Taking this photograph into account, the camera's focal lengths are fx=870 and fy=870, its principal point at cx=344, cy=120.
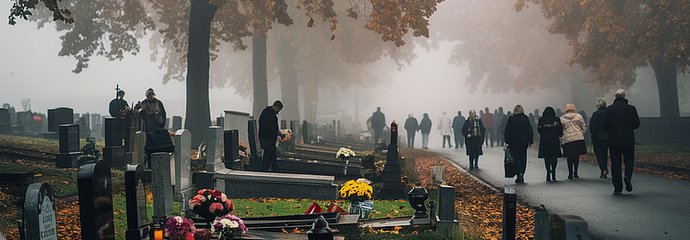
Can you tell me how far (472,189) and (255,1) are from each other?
9.48m

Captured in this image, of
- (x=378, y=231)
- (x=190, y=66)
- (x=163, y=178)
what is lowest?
(x=378, y=231)

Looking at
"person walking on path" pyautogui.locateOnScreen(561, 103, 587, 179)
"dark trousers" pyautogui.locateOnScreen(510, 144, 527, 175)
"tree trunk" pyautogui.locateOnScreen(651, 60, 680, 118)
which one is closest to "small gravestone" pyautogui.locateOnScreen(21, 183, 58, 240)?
"dark trousers" pyautogui.locateOnScreen(510, 144, 527, 175)

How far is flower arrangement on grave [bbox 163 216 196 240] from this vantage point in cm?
939

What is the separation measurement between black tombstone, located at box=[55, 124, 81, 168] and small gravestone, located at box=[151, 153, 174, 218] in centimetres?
952

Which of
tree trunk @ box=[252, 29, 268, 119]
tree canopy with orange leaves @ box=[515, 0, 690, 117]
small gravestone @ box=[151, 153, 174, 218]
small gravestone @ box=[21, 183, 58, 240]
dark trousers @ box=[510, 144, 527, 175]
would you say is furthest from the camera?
tree trunk @ box=[252, 29, 268, 119]

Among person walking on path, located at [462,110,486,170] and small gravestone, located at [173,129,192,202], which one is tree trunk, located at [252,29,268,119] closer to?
person walking on path, located at [462,110,486,170]

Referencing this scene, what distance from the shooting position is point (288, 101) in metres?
48.0

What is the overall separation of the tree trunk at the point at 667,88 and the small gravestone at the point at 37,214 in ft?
108

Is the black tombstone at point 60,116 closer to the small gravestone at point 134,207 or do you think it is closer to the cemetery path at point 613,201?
the cemetery path at point 613,201

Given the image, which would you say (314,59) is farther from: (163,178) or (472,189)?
(163,178)

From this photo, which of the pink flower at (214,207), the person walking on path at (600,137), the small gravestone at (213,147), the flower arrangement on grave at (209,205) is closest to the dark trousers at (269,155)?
the small gravestone at (213,147)

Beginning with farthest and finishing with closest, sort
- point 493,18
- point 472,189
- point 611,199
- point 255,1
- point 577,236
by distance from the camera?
1. point 493,18
2. point 255,1
3. point 472,189
4. point 611,199
5. point 577,236

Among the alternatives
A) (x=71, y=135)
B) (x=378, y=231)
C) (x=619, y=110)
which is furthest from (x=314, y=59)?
(x=378, y=231)

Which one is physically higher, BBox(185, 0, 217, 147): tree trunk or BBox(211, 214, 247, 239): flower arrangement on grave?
BBox(185, 0, 217, 147): tree trunk
